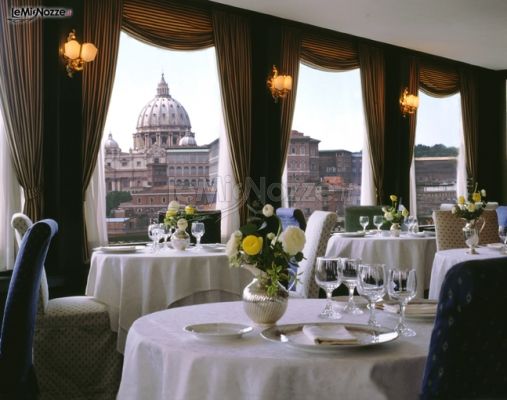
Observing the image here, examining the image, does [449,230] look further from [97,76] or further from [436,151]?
[436,151]

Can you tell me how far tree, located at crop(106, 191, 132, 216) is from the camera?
6.63 m

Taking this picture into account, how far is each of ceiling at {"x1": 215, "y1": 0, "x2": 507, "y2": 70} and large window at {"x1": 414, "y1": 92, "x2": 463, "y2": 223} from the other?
3.81 ft

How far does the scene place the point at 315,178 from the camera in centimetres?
860

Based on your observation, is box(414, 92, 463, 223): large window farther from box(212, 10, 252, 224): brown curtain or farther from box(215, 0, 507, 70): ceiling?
box(212, 10, 252, 224): brown curtain

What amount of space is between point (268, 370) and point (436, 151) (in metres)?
9.38

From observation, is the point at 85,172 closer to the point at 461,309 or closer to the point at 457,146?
the point at 461,309

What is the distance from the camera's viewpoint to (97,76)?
616 centimetres

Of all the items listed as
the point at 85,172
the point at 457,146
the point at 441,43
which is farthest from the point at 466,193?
the point at 85,172

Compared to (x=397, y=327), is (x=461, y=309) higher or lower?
higher

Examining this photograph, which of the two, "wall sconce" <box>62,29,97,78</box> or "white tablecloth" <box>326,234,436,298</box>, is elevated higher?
"wall sconce" <box>62,29,97,78</box>

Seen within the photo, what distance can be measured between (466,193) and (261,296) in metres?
9.65

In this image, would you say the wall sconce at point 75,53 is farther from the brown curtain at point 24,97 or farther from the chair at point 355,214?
the chair at point 355,214

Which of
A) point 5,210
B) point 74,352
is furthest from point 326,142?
point 74,352

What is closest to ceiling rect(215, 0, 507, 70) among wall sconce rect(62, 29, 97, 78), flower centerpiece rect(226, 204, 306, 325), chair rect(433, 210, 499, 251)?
wall sconce rect(62, 29, 97, 78)
